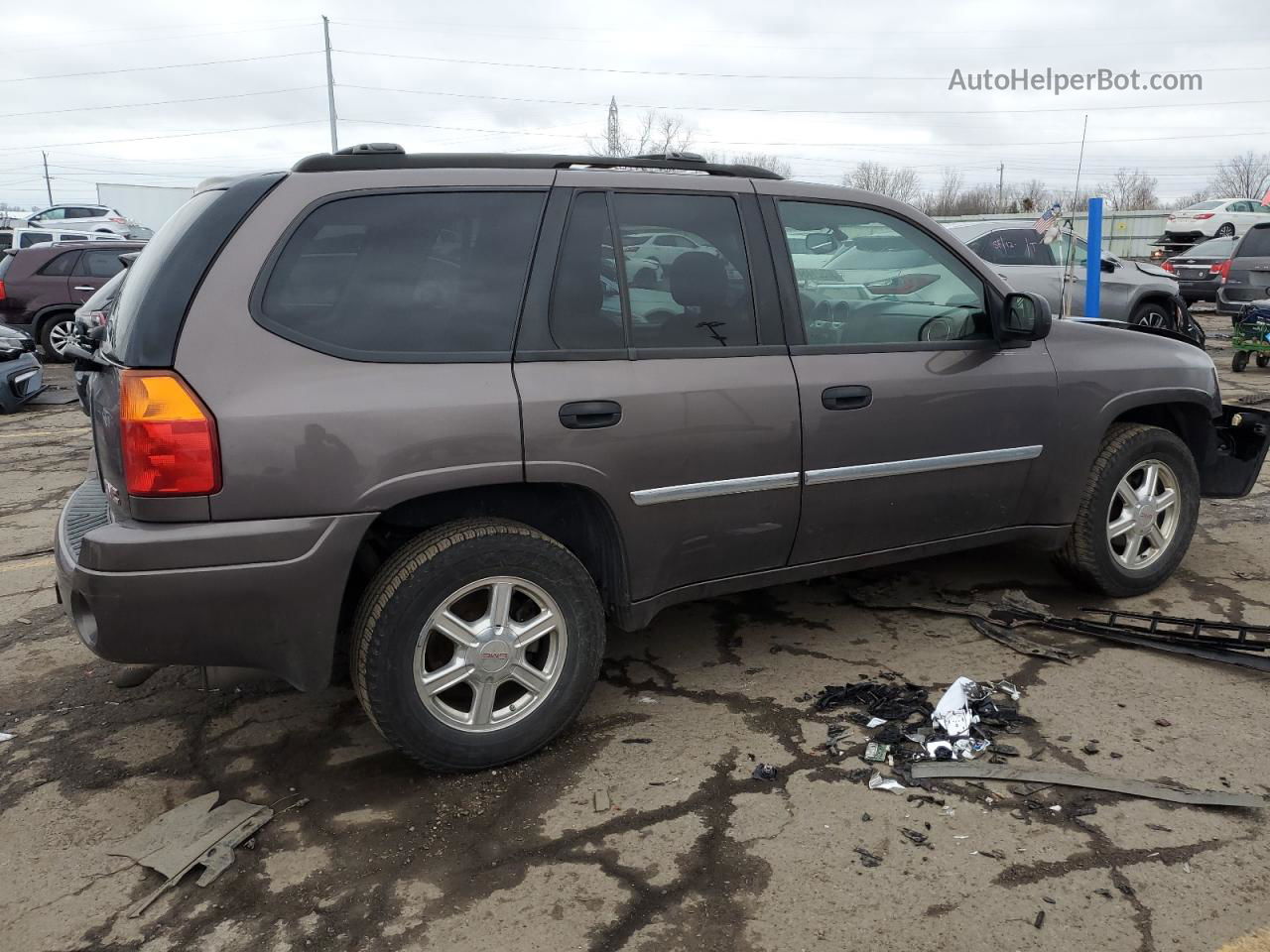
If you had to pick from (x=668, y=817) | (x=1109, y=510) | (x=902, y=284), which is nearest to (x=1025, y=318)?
(x=902, y=284)

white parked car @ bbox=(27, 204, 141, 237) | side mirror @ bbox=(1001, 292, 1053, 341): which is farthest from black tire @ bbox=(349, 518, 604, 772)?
white parked car @ bbox=(27, 204, 141, 237)

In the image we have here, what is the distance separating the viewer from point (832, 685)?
12.1 feet

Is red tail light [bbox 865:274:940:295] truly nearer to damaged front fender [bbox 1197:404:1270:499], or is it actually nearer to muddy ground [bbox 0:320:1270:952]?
muddy ground [bbox 0:320:1270:952]

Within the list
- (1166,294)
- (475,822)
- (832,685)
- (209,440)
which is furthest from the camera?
(1166,294)

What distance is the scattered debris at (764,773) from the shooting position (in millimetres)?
3102

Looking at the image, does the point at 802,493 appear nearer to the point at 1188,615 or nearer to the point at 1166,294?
the point at 1188,615

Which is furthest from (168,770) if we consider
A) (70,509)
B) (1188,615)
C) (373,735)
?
(1188,615)

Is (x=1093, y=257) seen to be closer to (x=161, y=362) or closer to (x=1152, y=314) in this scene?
(x=1152, y=314)

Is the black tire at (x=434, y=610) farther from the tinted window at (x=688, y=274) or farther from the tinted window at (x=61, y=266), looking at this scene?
the tinted window at (x=61, y=266)

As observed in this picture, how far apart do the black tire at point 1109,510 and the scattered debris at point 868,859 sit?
220 centimetres

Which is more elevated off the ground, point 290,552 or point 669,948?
point 290,552

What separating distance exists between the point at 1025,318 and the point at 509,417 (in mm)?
2132

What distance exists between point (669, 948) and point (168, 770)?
5.90 ft

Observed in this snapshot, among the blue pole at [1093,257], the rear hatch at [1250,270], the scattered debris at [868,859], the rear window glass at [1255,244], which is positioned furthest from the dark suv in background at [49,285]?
the rear window glass at [1255,244]
